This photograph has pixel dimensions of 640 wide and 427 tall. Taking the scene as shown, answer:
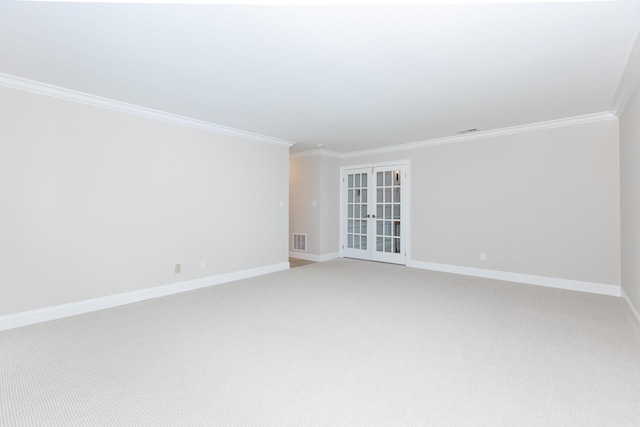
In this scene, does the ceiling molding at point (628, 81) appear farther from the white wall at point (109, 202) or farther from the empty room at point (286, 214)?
the white wall at point (109, 202)

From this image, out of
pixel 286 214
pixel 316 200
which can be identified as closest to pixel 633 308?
pixel 286 214

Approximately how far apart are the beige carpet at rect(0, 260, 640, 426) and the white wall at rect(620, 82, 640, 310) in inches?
14.9

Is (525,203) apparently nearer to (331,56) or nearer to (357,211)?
(357,211)

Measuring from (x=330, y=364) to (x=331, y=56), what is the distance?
2.37 meters

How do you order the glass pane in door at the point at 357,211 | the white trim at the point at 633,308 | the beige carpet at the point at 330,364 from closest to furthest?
1. the beige carpet at the point at 330,364
2. the white trim at the point at 633,308
3. the glass pane in door at the point at 357,211

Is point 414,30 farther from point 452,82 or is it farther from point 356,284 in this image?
point 356,284

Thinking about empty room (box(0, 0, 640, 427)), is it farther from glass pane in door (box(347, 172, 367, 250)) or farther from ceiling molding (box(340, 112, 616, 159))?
glass pane in door (box(347, 172, 367, 250))

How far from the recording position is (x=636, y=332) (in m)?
2.91

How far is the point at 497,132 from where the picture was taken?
16.5ft

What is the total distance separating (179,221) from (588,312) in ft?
16.5

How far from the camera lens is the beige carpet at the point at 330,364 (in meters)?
1.77

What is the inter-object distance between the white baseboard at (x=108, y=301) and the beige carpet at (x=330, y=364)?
18 cm

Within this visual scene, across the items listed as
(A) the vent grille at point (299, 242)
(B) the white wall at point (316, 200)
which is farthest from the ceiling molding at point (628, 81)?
(A) the vent grille at point (299, 242)

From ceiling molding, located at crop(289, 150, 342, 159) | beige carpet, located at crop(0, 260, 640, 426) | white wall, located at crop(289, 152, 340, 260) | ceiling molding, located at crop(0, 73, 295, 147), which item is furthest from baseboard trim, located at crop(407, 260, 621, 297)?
ceiling molding, located at crop(0, 73, 295, 147)
